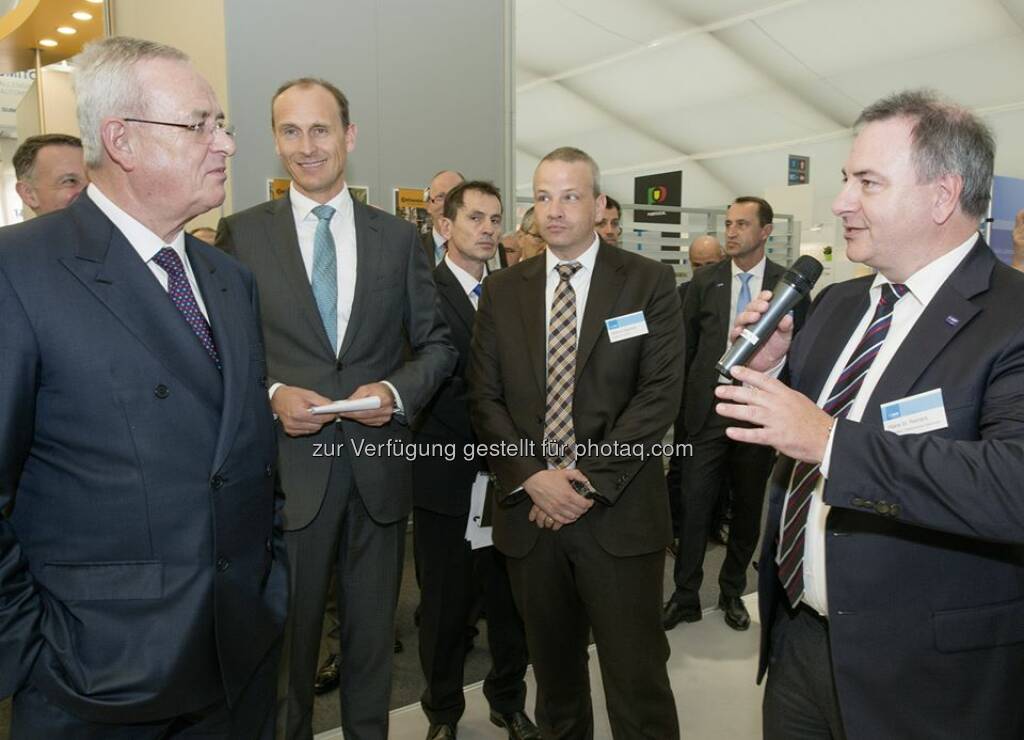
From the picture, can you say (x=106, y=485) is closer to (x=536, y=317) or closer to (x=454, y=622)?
(x=536, y=317)

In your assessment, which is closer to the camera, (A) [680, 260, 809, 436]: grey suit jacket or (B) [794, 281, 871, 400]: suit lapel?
(B) [794, 281, 871, 400]: suit lapel

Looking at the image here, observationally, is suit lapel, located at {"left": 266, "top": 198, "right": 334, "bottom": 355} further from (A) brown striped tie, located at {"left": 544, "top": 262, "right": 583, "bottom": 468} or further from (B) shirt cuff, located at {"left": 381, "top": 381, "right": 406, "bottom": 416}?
(A) brown striped tie, located at {"left": 544, "top": 262, "right": 583, "bottom": 468}

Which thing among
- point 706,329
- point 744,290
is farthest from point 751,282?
point 706,329

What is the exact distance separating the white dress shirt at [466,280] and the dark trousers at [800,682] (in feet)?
5.52

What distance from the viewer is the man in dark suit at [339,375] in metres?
1.96

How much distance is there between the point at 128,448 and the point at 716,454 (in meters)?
3.05

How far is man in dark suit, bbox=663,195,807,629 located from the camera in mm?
3607

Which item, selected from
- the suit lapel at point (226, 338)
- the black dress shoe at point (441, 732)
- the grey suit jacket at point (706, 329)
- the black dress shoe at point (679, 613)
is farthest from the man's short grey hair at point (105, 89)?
the black dress shoe at point (679, 613)

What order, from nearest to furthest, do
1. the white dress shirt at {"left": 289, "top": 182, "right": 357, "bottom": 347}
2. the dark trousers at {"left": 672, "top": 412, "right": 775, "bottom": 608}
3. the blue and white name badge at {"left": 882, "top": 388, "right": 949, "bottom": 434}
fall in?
the blue and white name badge at {"left": 882, "top": 388, "right": 949, "bottom": 434}, the white dress shirt at {"left": 289, "top": 182, "right": 357, "bottom": 347}, the dark trousers at {"left": 672, "top": 412, "right": 775, "bottom": 608}

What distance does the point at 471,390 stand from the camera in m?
2.37

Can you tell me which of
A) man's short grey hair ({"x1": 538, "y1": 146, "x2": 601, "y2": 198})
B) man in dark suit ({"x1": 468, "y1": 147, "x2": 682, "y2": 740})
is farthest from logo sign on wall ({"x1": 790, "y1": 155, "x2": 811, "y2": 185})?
man in dark suit ({"x1": 468, "y1": 147, "x2": 682, "y2": 740})

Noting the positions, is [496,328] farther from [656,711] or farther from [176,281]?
[656,711]

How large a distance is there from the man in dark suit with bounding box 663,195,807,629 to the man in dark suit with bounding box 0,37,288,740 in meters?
2.65

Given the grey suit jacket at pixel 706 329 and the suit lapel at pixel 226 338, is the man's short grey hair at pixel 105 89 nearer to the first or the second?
the suit lapel at pixel 226 338
